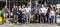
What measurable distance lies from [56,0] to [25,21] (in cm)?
335

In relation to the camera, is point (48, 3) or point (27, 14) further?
point (48, 3)

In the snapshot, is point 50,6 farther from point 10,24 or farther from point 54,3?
point 10,24

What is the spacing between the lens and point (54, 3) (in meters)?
20.1

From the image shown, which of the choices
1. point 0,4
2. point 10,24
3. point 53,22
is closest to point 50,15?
point 53,22

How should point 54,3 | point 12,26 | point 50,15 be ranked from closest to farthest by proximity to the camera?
point 12,26
point 50,15
point 54,3

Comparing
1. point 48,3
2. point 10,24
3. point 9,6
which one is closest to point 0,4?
point 9,6

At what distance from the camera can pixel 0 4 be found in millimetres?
20391

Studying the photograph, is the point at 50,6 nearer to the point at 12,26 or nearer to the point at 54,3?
the point at 54,3

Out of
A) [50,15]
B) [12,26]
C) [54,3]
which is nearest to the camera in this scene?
[12,26]

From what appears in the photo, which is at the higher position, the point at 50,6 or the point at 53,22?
the point at 50,6

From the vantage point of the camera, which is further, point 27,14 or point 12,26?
point 27,14

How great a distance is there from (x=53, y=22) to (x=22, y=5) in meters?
3.05

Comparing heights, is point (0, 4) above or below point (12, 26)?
above

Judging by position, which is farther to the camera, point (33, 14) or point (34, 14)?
point (33, 14)
